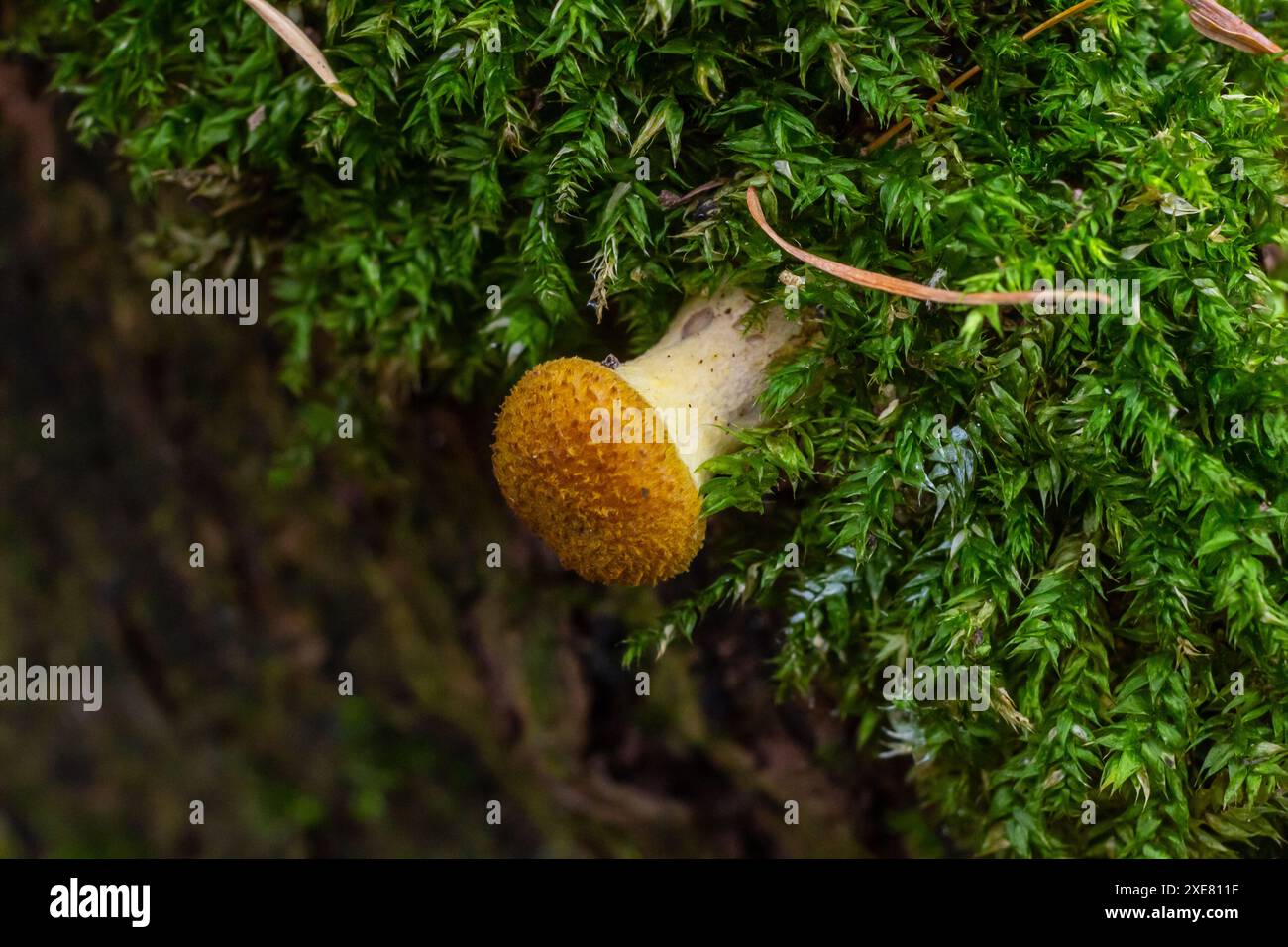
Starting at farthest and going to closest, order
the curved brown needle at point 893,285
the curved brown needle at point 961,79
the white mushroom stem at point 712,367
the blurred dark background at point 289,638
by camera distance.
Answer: the blurred dark background at point 289,638, the white mushroom stem at point 712,367, the curved brown needle at point 961,79, the curved brown needle at point 893,285

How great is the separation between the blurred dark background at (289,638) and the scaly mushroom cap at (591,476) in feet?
1.76

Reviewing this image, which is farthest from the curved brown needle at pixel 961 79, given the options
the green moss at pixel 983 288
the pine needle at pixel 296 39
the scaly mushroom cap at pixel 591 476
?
the pine needle at pixel 296 39

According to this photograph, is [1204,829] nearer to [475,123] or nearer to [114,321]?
[475,123]

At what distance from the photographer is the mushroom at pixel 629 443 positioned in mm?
1484

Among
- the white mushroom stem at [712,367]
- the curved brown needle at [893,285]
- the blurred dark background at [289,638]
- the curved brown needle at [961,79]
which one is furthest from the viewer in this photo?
the blurred dark background at [289,638]

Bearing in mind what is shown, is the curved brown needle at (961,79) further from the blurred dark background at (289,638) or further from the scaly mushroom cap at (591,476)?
the blurred dark background at (289,638)

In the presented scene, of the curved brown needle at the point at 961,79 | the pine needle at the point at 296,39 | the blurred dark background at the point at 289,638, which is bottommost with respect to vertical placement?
the blurred dark background at the point at 289,638

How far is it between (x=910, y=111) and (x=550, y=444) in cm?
78

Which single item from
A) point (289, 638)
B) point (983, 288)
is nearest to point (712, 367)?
point (983, 288)

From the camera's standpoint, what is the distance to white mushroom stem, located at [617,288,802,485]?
1.62m

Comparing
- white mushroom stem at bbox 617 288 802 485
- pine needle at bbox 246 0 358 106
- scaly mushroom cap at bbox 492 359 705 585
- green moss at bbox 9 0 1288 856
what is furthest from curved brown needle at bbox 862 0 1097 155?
pine needle at bbox 246 0 358 106

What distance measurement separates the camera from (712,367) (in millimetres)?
1669

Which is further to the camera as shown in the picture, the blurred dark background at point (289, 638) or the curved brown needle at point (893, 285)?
the blurred dark background at point (289, 638)

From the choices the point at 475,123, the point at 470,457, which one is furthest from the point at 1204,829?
the point at 475,123
